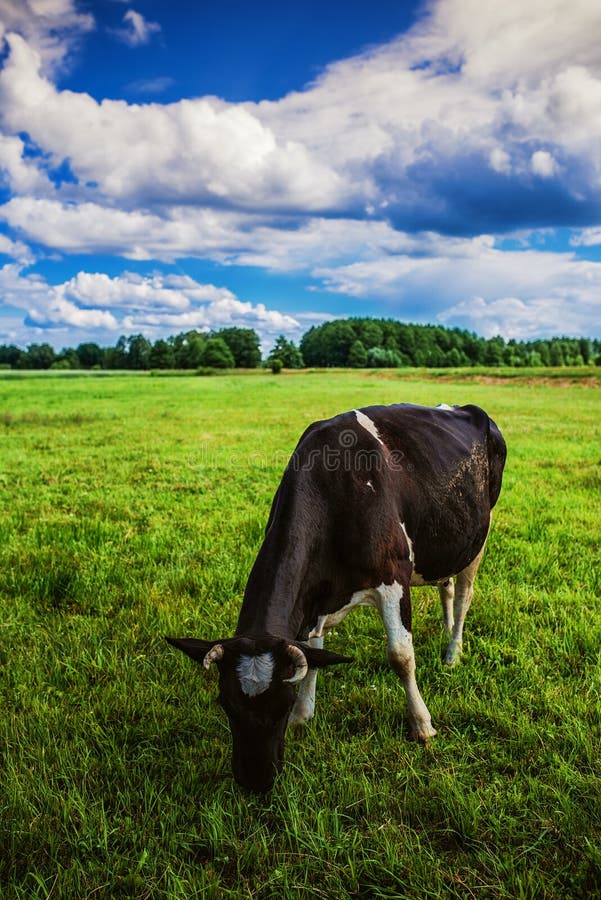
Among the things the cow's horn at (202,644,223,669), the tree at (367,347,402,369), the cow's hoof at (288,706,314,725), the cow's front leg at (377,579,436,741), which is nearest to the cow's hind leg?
the cow's front leg at (377,579,436,741)

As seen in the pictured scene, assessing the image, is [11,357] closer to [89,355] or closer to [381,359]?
[89,355]

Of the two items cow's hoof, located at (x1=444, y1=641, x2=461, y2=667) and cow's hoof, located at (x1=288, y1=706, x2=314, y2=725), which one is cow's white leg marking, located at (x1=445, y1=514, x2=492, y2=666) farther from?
cow's hoof, located at (x1=288, y1=706, x2=314, y2=725)

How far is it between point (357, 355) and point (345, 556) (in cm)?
13073

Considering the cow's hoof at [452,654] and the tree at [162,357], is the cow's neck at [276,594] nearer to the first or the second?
the cow's hoof at [452,654]

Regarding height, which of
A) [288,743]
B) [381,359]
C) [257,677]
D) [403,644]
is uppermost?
[381,359]

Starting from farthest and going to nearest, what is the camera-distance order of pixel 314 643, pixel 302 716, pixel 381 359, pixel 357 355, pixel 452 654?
pixel 357 355, pixel 381 359, pixel 452 654, pixel 314 643, pixel 302 716

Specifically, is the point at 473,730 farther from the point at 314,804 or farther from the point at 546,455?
the point at 546,455

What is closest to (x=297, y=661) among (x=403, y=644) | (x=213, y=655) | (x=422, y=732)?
(x=213, y=655)

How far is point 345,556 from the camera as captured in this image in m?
3.62

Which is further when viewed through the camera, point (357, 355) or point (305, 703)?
point (357, 355)

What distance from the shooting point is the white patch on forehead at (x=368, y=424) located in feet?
13.9

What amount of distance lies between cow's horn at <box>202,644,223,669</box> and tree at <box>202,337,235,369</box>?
114 m

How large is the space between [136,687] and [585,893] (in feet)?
10.1

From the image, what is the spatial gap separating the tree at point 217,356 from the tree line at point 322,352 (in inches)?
6.5
